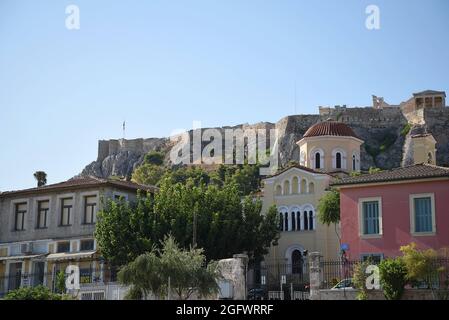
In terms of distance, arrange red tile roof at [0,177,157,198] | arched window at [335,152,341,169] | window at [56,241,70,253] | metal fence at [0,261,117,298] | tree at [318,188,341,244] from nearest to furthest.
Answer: metal fence at [0,261,117,298]
tree at [318,188,341,244]
window at [56,241,70,253]
red tile roof at [0,177,157,198]
arched window at [335,152,341,169]

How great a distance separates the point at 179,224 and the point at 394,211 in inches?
528

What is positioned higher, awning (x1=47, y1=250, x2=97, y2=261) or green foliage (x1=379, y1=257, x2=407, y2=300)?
awning (x1=47, y1=250, x2=97, y2=261)

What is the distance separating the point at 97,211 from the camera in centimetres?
4894

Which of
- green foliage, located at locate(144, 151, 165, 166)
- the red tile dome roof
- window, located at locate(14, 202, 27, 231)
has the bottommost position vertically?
window, located at locate(14, 202, 27, 231)

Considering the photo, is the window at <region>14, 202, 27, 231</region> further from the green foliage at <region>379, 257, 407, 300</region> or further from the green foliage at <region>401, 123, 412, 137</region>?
the green foliage at <region>401, 123, 412, 137</region>

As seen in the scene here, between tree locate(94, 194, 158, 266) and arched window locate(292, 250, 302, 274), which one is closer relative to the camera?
tree locate(94, 194, 158, 266)

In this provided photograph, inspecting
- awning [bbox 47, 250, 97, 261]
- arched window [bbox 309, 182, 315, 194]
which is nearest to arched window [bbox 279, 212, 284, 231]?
arched window [bbox 309, 182, 315, 194]

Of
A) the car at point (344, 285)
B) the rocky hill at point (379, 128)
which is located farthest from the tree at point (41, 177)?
the rocky hill at point (379, 128)

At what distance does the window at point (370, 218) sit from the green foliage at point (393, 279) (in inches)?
237

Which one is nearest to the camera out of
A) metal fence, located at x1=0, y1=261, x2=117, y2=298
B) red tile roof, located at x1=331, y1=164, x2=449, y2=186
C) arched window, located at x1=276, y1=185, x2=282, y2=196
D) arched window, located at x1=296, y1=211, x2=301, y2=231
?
red tile roof, located at x1=331, y1=164, x2=449, y2=186
